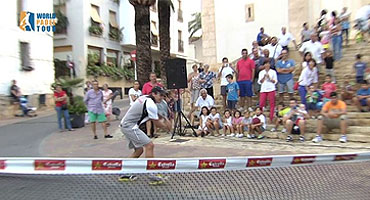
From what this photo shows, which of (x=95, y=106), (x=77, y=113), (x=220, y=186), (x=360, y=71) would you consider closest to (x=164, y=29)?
(x=95, y=106)

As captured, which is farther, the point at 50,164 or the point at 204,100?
the point at 204,100

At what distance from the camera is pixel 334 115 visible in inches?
363

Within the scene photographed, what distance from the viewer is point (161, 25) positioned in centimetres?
1393

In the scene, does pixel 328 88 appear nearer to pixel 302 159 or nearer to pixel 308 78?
pixel 308 78

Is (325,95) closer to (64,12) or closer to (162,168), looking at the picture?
(162,168)

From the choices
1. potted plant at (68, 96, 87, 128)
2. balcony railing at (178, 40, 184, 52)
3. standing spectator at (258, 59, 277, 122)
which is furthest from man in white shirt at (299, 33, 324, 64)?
balcony railing at (178, 40, 184, 52)

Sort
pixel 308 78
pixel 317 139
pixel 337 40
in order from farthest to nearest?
pixel 337 40 < pixel 308 78 < pixel 317 139

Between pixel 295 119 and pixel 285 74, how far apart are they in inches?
89.7

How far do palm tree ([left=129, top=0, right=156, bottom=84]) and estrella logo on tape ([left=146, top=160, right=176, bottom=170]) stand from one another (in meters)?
7.66

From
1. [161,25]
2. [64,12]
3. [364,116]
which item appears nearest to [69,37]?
[64,12]

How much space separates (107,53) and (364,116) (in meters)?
25.8

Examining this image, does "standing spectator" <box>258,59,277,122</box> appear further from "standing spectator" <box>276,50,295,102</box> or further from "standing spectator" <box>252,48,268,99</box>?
"standing spectator" <box>252,48,268,99</box>

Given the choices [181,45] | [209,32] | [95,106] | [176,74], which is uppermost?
[181,45]

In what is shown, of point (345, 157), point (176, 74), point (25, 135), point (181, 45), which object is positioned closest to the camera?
point (345, 157)
